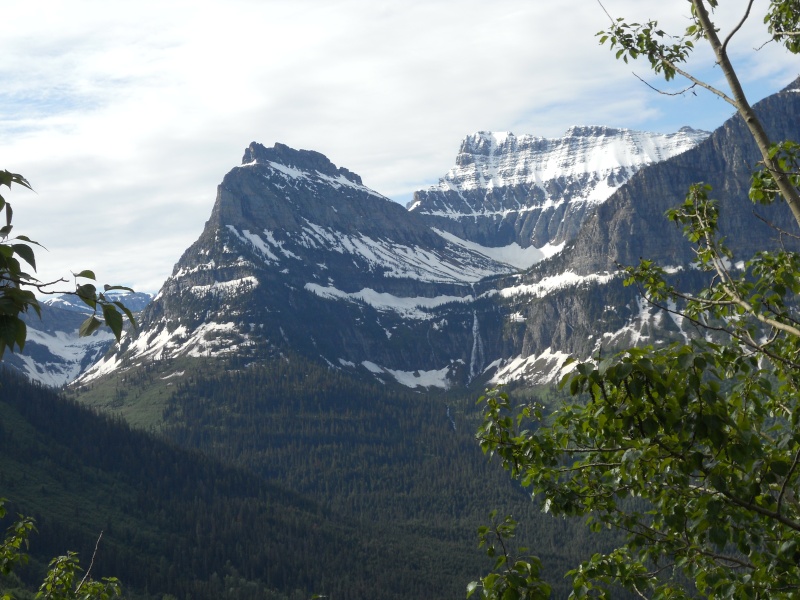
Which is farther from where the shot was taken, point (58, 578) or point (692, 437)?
point (58, 578)

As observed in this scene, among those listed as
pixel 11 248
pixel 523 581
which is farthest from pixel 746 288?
pixel 11 248

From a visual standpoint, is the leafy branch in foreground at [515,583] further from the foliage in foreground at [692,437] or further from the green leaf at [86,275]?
the green leaf at [86,275]

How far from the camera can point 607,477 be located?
13984 mm

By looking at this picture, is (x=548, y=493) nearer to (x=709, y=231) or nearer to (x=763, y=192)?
(x=709, y=231)

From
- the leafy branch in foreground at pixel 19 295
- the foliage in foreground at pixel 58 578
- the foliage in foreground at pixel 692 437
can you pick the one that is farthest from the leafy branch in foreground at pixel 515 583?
the foliage in foreground at pixel 58 578

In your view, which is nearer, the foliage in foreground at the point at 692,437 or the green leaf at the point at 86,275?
the green leaf at the point at 86,275

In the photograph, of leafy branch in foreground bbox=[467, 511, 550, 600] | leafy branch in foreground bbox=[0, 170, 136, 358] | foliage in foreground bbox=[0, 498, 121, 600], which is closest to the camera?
leafy branch in foreground bbox=[0, 170, 136, 358]

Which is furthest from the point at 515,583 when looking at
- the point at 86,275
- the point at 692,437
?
the point at 86,275

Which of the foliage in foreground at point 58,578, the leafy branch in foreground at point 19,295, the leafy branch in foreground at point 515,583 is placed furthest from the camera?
the foliage in foreground at point 58,578

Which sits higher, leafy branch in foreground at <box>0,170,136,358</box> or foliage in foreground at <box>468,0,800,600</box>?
leafy branch in foreground at <box>0,170,136,358</box>

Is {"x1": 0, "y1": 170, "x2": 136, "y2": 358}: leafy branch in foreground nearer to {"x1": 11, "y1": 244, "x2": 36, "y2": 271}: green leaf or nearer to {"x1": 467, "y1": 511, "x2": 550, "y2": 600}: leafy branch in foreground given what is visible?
{"x1": 11, "y1": 244, "x2": 36, "y2": 271}: green leaf

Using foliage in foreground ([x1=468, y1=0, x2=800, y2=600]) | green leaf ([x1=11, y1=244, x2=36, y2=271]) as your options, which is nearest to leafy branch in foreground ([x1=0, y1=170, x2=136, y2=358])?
green leaf ([x1=11, y1=244, x2=36, y2=271])

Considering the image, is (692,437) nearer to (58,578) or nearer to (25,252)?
(25,252)

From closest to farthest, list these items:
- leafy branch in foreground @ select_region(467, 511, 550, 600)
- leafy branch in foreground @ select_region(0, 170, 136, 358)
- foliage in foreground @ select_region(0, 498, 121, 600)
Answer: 1. leafy branch in foreground @ select_region(0, 170, 136, 358)
2. leafy branch in foreground @ select_region(467, 511, 550, 600)
3. foliage in foreground @ select_region(0, 498, 121, 600)
